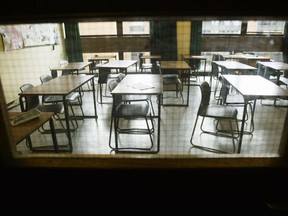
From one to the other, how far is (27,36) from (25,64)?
0.66 meters

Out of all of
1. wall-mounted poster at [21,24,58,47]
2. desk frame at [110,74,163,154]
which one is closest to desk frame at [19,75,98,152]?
desk frame at [110,74,163,154]

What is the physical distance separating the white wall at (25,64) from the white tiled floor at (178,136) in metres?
1.69

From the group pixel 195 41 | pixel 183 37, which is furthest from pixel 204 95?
pixel 183 37

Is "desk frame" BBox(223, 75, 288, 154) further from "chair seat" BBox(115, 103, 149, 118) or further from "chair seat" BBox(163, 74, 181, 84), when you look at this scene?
"chair seat" BBox(163, 74, 181, 84)

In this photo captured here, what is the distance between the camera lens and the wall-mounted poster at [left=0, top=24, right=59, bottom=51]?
4734 mm

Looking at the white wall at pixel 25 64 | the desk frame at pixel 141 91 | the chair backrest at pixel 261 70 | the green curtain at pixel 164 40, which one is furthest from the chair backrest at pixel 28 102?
the green curtain at pixel 164 40

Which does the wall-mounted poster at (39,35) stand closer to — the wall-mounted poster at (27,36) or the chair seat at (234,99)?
the wall-mounted poster at (27,36)

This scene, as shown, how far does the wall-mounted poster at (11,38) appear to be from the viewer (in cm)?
466

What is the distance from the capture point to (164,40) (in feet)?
24.0

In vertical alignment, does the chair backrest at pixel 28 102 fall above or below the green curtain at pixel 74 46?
below
